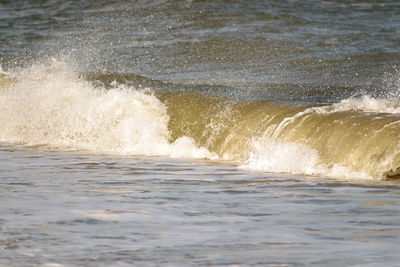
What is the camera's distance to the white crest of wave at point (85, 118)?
33.5 feet

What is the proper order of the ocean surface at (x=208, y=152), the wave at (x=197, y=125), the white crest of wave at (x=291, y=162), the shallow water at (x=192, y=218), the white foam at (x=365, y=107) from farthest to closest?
the white foam at (x=365, y=107), the wave at (x=197, y=125), the white crest of wave at (x=291, y=162), the ocean surface at (x=208, y=152), the shallow water at (x=192, y=218)

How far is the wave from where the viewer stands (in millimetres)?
7664

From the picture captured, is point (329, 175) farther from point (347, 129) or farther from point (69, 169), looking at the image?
point (69, 169)

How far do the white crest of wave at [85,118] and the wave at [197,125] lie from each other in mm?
14

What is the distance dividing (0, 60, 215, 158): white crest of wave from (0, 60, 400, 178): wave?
14 millimetres

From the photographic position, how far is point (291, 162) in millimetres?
7770

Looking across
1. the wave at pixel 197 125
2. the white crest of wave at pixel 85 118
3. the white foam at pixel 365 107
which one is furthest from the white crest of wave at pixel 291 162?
the white crest of wave at pixel 85 118

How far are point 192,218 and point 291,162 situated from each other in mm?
2518

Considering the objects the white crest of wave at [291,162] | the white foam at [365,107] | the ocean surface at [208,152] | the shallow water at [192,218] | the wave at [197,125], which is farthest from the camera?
the white foam at [365,107]

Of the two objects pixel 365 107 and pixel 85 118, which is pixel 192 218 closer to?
pixel 365 107

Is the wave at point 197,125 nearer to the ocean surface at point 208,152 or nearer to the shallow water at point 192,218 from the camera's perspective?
the ocean surface at point 208,152

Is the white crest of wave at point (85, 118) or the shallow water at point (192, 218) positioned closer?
the shallow water at point (192, 218)

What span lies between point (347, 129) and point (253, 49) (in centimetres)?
1094

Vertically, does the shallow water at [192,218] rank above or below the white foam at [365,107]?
below
